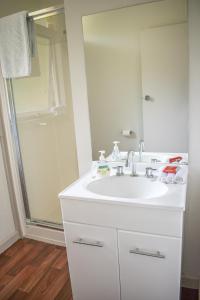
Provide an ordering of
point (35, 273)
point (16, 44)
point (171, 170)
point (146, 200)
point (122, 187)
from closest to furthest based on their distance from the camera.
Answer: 1. point (146, 200)
2. point (171, 170)
3. point (122, 187)
4. point (16, 44)
5. point (35, 273)

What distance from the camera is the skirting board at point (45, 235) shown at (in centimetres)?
213

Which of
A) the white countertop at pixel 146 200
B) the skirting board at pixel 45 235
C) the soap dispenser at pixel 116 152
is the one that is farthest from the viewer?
the skirting board at pixel 45 235

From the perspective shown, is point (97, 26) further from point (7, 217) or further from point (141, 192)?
point (7, 217)

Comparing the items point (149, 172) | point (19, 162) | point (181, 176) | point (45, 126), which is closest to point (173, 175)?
point (181, 176)

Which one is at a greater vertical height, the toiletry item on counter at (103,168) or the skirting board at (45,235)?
the toiletry item on counter at (103,168)

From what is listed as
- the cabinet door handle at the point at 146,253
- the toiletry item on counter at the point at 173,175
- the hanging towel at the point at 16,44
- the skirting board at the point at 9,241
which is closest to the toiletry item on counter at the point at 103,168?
the toiletry item on counter at the point at 173,175

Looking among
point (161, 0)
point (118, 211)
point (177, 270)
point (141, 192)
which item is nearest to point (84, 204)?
point (118, 211)

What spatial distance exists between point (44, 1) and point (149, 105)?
1.47 metres

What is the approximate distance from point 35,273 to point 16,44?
5.81ft

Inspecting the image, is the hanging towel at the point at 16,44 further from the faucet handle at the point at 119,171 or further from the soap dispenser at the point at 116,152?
the faucet handle at the point at 119,171

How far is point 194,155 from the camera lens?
1404 mm

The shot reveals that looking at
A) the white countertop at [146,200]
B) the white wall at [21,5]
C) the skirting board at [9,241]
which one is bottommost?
the skirting board at [9,241]

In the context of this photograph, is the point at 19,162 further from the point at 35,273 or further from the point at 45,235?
the point at 35,273

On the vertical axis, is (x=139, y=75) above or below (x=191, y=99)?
above
